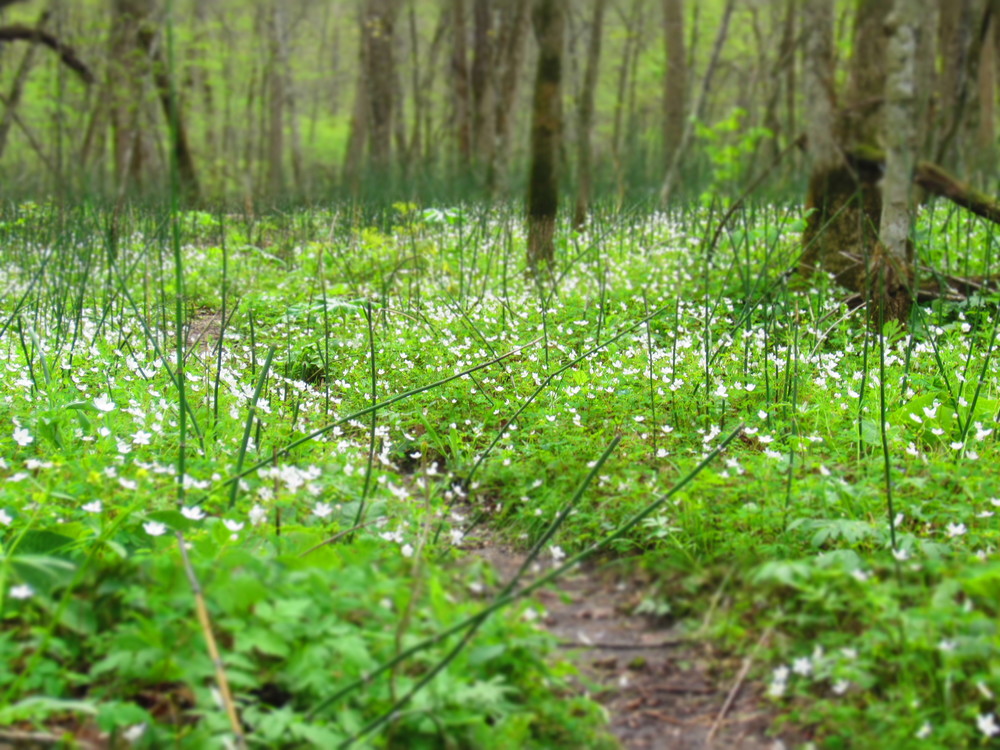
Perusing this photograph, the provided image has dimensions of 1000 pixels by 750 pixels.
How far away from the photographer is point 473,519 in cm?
260

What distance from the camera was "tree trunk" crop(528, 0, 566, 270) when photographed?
587 centimetres

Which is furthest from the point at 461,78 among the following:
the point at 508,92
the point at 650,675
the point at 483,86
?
the point at 650,675

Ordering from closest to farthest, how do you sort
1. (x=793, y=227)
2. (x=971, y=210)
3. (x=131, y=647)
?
(x=131, y=647), (x=971, y=210), (x=793, y=227)

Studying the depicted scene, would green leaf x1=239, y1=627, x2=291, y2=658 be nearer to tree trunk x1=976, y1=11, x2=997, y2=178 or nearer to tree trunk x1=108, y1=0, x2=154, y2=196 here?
tree trunk x1=108, y1=0, x2=154, y2=196

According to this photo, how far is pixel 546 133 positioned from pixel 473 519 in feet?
13.4

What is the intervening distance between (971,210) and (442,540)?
3.74m

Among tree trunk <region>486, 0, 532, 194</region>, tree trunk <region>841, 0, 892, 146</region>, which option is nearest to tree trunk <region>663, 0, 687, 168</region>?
tree trunk <region>486, 0, 532, 194</region>

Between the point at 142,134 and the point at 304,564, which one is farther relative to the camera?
the point at 142,134

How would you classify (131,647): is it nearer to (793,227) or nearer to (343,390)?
(343,390)

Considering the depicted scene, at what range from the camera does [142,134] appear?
1240 centimetres

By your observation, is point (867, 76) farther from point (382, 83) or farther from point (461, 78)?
point (382, 83)

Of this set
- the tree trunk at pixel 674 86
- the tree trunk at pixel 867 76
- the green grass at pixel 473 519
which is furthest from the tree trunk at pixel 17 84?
the tree trunk at pixel 674 86

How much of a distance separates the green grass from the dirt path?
67mm

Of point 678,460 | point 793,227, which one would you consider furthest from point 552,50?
point 678,460
